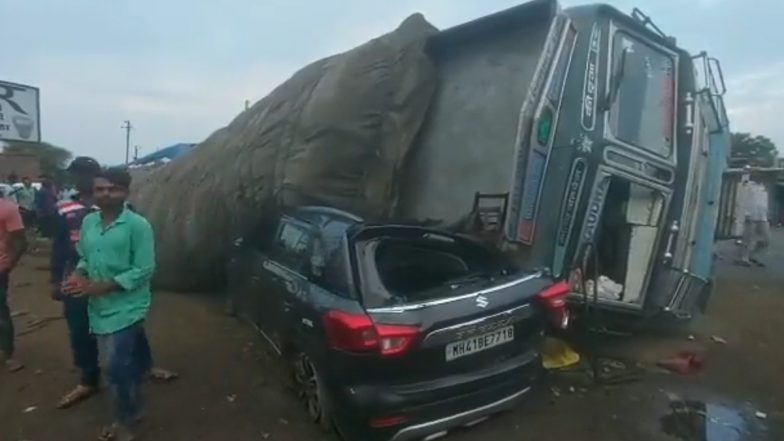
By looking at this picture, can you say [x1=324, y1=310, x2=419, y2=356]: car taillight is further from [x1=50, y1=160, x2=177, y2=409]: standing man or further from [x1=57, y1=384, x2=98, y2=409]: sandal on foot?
[x1=57, y1=384, x2=98, y2=409]: sandal on foot

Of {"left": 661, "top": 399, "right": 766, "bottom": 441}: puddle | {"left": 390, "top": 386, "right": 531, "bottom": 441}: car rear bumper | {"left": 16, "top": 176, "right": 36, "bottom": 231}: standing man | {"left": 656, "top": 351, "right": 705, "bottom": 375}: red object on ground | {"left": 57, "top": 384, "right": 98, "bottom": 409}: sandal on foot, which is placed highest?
{"left": 16, "top": 176, "right": 36, "bottom": 231}: standing man

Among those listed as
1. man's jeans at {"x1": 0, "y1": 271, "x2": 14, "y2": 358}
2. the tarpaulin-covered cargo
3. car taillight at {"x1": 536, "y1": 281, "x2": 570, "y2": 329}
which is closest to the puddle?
car taillight at {"x1": 536, "y1": 281, "x2": 570, "y2": 329}

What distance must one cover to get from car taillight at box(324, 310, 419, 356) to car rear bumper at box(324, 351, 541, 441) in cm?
24

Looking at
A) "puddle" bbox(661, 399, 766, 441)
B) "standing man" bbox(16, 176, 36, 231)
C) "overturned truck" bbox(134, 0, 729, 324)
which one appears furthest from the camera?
"standing man" bbox(16, 176, 36, 231)

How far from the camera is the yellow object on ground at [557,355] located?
17.2 ft

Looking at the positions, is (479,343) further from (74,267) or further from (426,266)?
(74,267)

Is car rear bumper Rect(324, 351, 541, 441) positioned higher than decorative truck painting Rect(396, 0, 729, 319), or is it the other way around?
decorative truck painting Rect(396, 0, 729, 319)

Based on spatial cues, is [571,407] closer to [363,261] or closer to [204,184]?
[363,261]

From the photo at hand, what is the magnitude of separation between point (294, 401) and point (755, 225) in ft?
34.2

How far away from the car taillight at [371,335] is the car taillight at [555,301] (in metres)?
1.05

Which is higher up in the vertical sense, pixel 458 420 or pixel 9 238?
pixel 9 238

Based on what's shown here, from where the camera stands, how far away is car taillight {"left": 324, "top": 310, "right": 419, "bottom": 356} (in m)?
3.42

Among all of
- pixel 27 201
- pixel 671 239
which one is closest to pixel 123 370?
pixel 671 239

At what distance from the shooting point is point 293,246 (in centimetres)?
497
